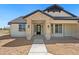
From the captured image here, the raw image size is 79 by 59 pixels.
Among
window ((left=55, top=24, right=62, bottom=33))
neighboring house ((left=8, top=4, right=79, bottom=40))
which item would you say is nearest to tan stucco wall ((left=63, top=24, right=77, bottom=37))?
neighboring house ((left=8, top=4, right=79, bottom=40))

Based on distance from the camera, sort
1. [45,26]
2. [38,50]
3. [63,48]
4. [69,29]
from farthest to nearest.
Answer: [69,29] → [45,26] → [63,48] → [38,50]

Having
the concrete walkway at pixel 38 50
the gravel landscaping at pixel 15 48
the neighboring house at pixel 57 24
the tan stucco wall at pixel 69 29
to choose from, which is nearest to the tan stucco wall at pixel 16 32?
the neighboring house at pixel 57 24

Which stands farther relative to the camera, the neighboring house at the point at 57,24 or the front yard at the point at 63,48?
the neighboring house at the point at 57,24

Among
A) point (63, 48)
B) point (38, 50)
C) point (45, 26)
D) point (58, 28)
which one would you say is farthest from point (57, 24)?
point (38, 50)

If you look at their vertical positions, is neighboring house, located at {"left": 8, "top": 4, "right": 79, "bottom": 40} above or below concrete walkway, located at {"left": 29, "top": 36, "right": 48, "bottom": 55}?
above

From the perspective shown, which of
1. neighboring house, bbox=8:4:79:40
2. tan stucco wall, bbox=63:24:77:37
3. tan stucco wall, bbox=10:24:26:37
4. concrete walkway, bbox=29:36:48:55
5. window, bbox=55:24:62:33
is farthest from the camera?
tan stucco wall, bbox=10:24:26:37

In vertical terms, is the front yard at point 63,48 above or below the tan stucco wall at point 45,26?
below

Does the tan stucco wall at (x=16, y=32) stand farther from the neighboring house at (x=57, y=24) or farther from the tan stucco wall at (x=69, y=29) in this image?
the tan stucco wall at (x=69, y=29)

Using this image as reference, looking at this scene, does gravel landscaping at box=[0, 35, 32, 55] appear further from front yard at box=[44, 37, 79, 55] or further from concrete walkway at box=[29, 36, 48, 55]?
front yard at box=[44, 37, 79, 55]

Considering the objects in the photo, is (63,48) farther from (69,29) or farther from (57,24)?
(69,29)

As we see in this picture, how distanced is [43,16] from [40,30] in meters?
10.0

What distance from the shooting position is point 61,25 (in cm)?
2484
